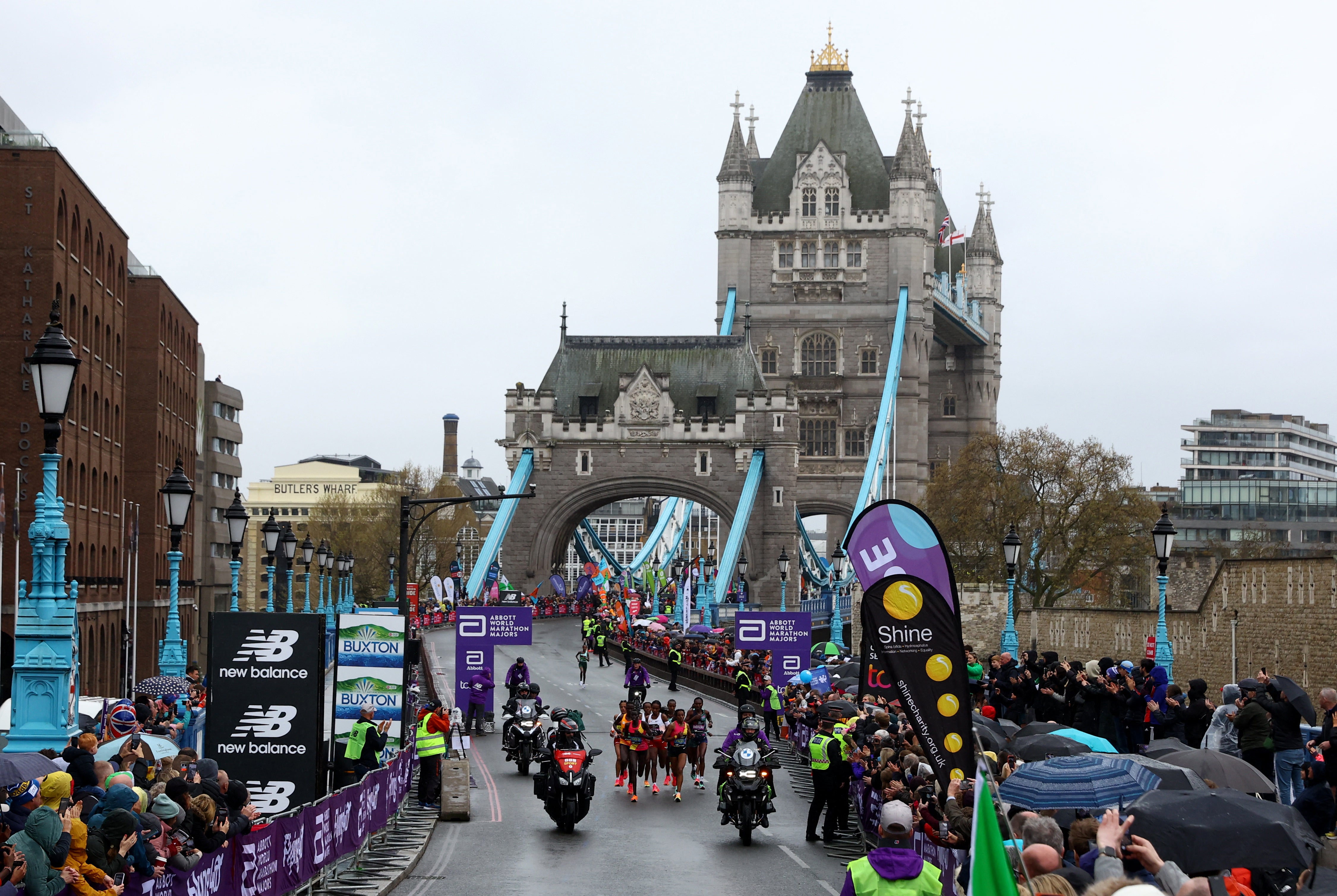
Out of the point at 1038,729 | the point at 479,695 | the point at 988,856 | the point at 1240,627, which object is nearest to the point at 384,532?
the point at 479,695

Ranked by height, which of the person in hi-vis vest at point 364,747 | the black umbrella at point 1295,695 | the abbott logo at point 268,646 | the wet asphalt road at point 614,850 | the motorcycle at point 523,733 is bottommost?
the wet asphalt road at point 614,850

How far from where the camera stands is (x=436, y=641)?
63219 mm

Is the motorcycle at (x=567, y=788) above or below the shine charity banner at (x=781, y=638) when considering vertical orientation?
below

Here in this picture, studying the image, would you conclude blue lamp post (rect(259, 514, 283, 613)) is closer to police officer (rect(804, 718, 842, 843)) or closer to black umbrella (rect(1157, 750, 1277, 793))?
police officer (rect(804, 718, 842, 843))

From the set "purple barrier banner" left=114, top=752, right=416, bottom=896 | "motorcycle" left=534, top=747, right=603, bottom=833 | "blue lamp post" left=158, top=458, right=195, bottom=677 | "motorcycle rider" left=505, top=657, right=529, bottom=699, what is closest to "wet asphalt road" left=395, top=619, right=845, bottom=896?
"motorcycle" left=534, top=747, right=603, bottom=833

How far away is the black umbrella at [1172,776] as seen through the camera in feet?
43.6

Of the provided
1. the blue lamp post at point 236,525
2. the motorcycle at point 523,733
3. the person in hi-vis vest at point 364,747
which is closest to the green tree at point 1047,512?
the motorcycle at point 523,733

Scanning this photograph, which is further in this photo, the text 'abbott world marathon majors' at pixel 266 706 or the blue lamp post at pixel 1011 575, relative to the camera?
the blue lamp post at pixel 1011 575

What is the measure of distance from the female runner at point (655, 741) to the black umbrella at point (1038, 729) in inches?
247

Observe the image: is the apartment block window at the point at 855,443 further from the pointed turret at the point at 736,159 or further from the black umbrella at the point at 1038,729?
the black umbrella at the point at 1038,729

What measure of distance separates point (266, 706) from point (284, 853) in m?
2.26

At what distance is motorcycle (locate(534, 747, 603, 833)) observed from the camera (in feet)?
66.5

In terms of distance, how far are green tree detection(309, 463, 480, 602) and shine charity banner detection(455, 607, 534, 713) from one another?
68.1 m

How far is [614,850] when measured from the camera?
18922 mm
